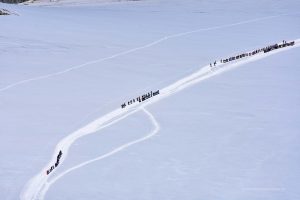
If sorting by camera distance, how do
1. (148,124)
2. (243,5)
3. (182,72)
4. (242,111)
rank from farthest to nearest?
1. (243,5)
2. (182,72)
3. (242,111)
4. (148,124)

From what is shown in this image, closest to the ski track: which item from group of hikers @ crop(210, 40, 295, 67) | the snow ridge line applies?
the snow ridge line

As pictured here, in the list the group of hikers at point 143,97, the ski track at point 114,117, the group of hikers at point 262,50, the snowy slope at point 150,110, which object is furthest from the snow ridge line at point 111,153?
the group of hikers at point 262,50

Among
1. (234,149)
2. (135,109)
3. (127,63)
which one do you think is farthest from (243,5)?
(234,149)

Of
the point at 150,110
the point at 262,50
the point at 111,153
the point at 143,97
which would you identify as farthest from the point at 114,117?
the point at 262,50

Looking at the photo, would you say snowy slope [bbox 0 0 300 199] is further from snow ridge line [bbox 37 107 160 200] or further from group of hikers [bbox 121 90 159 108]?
group of hikers [bbox 121 90 159 108]

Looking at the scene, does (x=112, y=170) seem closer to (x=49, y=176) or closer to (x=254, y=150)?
(x=49, y=176)

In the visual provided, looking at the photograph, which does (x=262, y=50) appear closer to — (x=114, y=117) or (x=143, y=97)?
(x=143, y=97)

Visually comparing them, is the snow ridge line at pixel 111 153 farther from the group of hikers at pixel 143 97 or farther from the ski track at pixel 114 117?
the group of hikers at pixel 143 97

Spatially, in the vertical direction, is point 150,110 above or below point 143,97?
below
